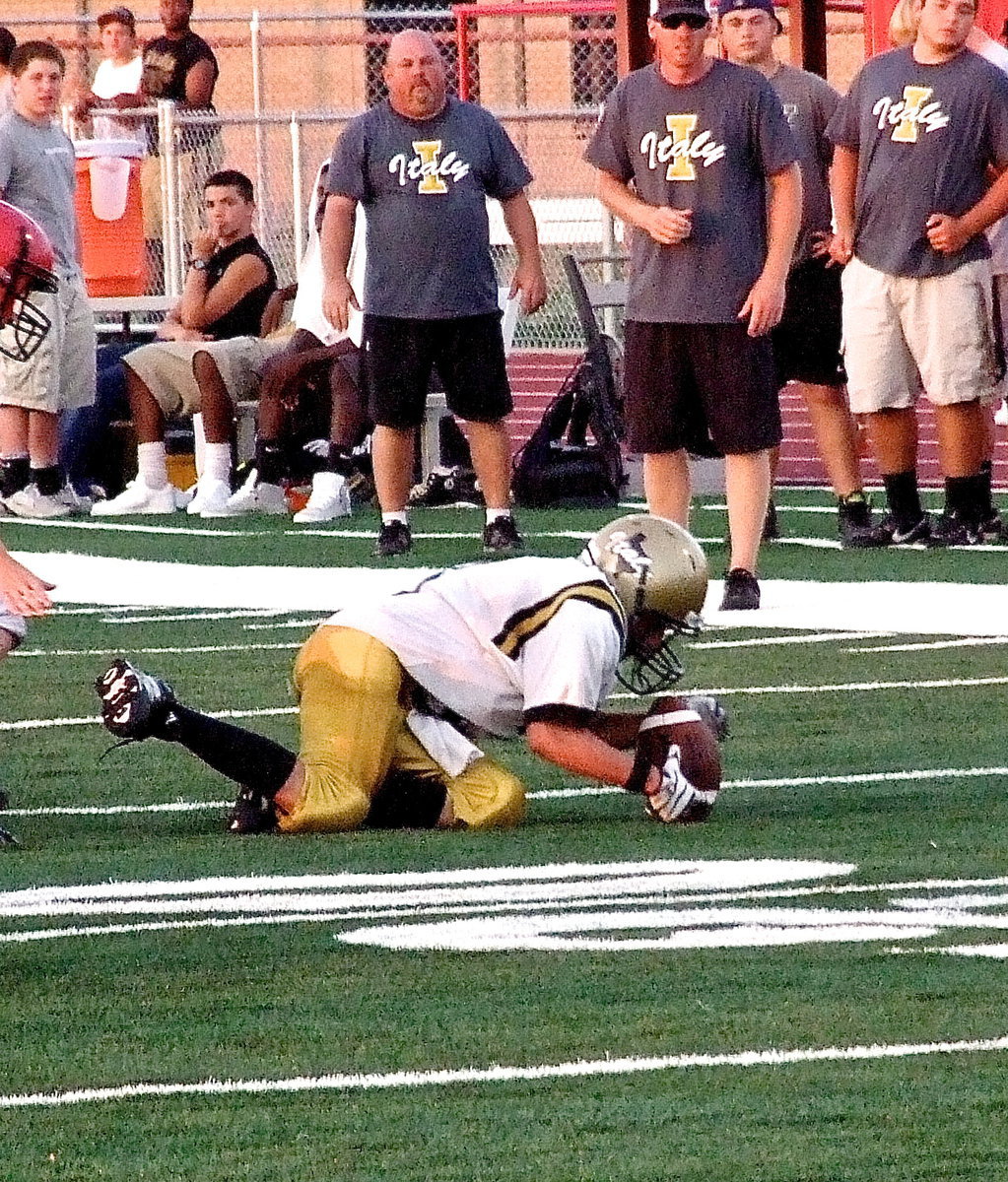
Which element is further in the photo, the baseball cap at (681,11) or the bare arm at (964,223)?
the bare arm at (964,223)

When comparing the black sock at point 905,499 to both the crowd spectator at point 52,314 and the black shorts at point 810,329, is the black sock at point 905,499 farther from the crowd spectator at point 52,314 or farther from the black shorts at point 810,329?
the crowd spectator at point 52,314

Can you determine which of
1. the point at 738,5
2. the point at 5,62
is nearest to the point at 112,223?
the point at 5,62

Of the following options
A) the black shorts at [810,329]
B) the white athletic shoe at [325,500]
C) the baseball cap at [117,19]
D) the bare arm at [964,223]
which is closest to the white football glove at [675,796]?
the bare arm at [964,223]

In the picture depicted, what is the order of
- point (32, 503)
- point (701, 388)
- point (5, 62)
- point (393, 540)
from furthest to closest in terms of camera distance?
point (5, 62) < point (32, 503) < point (393, 540) < point (701, 388)

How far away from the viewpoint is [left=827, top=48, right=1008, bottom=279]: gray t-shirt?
479 inches

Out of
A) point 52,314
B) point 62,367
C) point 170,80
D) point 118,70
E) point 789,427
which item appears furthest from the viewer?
point 118,70

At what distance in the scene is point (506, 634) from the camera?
679cm

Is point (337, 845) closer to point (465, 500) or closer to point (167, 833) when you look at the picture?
point (167, 833)

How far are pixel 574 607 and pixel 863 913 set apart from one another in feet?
3.77

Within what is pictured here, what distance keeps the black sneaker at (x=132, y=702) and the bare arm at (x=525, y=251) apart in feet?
19.5

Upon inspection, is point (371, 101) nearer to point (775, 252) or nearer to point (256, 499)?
point (256, 499)

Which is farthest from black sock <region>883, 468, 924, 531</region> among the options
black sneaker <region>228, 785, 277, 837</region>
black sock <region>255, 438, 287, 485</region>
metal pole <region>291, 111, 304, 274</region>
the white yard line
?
metal pole <region>291, 111, 304, 274</region>

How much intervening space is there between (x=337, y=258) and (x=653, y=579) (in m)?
5.85

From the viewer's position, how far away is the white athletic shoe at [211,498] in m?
15.6
